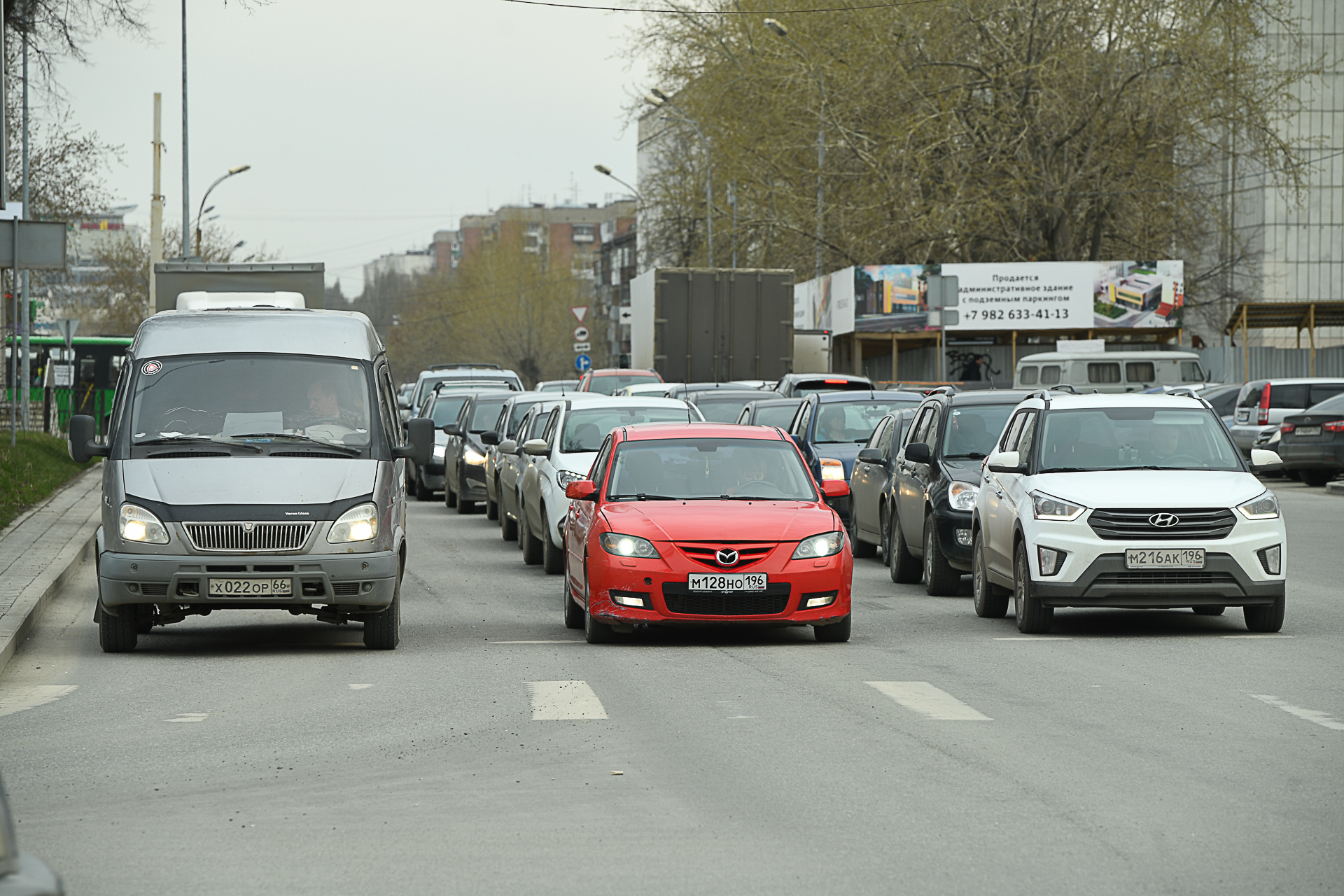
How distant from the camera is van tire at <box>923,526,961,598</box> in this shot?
52.3ft

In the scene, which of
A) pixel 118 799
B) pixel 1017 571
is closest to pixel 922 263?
pixel 1017 571

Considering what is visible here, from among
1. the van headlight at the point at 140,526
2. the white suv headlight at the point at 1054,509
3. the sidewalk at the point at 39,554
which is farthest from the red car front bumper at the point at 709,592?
the sidewalk at the point at 39,554

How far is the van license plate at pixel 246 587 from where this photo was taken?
37.7 ft

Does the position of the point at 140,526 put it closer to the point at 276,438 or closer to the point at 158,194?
the point at 276,438

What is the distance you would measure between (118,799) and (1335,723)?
208 inches

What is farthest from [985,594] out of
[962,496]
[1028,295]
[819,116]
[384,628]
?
[819,116]

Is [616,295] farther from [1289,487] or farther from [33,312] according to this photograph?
[1289,487]

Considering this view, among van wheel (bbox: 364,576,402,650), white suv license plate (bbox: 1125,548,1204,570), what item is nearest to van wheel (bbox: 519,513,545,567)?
van wheel (bbox: 364,576,402,650)

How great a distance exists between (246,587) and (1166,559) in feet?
18.9

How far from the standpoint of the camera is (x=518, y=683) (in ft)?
34.0

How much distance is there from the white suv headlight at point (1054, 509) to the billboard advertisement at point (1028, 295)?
104ft

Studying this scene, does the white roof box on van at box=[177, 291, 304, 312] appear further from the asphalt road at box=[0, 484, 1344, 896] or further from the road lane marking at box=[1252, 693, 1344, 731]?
the road lane marking at box=[1252, 693, 1344, 731]

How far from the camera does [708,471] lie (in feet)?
43.4

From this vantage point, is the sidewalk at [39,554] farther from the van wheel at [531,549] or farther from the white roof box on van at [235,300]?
the van wheel at [531,549]
